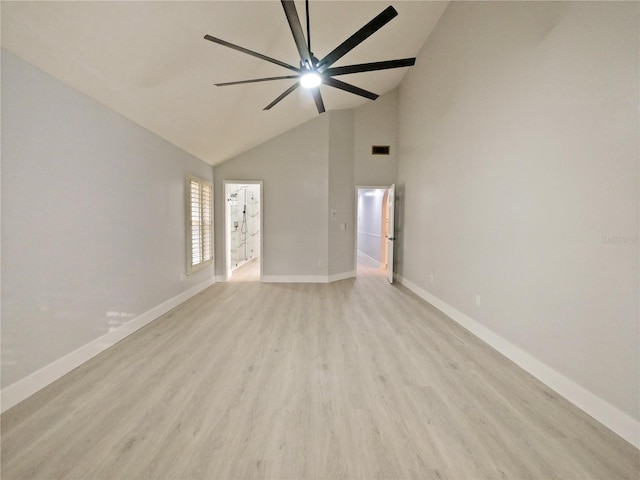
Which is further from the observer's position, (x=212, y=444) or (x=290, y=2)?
(x=290, y=2)

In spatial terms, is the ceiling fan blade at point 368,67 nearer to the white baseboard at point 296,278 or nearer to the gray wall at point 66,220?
the gray wall at point 66,220

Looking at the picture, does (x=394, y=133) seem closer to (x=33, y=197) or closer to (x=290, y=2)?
(x=290, y=2)

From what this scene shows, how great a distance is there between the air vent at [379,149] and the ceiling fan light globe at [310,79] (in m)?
3.69

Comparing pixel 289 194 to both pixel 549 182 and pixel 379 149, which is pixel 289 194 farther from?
pixel 549 182

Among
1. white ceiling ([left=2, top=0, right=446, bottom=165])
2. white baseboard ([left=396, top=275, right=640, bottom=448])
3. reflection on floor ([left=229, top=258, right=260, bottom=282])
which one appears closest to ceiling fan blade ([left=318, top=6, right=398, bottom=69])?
white ceiling ([left=2, top=0, right=446, bottom=165])

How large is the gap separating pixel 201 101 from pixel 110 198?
1.48 meters

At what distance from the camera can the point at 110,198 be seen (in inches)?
97.3

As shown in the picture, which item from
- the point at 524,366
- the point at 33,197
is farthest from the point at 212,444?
the point at 524,366

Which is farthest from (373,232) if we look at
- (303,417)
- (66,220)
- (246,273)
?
(66,220)

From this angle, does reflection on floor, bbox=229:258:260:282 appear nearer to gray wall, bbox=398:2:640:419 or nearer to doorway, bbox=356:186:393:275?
doorway, bbox=356:186:393:275

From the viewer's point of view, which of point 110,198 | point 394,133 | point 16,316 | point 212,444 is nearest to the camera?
point 212,444

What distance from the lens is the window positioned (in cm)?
411

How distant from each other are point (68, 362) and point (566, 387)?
382cm

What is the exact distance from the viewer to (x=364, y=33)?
1811mm
